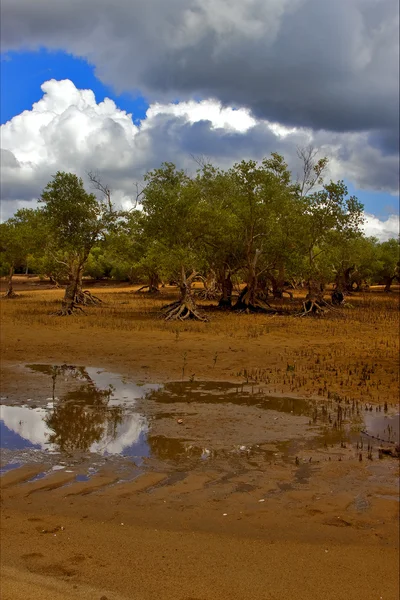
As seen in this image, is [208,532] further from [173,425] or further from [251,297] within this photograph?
[251,297]

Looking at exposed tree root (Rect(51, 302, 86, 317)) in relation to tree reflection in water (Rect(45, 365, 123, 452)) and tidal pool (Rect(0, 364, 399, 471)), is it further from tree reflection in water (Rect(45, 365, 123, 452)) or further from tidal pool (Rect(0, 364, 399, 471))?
tree reflection in water (Rect(45, 365, 123, 452))

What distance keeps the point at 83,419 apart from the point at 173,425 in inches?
70.3

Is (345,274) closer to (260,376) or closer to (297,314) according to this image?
(297,314)

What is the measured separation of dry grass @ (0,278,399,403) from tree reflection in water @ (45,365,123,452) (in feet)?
8.72

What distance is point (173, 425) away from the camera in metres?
9.58

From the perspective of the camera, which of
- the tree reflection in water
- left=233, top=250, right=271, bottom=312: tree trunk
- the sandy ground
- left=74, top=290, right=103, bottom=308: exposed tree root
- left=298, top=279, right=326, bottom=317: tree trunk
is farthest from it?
left=74, top=290, right=103, bottom=308: exposed tree root

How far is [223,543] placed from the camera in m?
5.45

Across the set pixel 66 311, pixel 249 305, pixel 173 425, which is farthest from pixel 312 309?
pixel 173 425

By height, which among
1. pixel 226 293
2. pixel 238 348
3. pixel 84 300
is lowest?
pixel 238 348

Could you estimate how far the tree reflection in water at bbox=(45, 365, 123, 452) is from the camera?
28.6 feet

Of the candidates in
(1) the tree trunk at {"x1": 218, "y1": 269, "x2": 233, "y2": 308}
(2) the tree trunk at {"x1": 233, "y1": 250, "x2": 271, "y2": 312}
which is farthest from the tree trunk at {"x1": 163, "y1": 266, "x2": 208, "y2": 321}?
(1) the tree trunk at {"x1": 218, "y1": 269, "x2": 233, "y2": 308}

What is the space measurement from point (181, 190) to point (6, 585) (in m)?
25.0

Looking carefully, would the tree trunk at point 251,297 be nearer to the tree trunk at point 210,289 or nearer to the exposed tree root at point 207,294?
the tree trunk at point 210,289

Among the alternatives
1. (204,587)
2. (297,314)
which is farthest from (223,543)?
(297,314)
